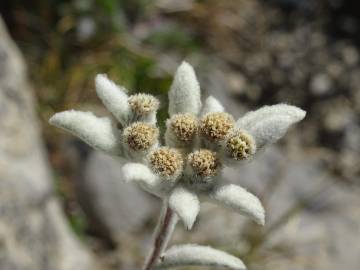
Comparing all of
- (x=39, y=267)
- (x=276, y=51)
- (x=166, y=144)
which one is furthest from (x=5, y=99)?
(x=276, y=51)

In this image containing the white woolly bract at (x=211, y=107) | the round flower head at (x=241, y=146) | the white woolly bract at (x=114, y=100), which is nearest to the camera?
the round flower head at (x=241, y=146)

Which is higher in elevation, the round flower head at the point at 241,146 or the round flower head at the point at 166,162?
the round flower head at the point at 241,146

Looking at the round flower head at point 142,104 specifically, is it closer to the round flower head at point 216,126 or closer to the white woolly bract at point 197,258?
the round flower head at point 216,126

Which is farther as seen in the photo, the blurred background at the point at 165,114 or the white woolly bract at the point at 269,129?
the blurred background at the point at 165,114

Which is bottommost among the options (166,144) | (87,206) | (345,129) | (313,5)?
(166,144)

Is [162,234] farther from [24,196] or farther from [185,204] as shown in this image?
[24,196]

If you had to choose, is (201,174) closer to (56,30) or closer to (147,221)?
(147,221)

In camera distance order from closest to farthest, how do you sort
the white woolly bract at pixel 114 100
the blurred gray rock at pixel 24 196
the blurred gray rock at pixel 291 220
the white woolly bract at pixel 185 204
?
the white woolly bract at pixel 185 204
the white woolly bract at pixel 114 100
the blurred gray rock at pixel 24 196
the blurred gray rock at pixel 291 220

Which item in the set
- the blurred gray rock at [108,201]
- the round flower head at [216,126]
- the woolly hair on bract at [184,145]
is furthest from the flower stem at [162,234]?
the blurred gray rock at [108,201]
